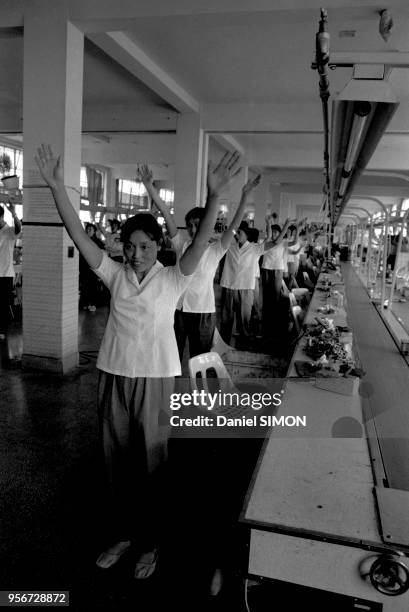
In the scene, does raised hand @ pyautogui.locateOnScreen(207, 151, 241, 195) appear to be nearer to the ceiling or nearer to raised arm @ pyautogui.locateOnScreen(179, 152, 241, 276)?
raised arm @ pyautogui.locateOnScreen(179, 152, 241, 276)

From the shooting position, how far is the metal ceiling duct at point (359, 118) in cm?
230

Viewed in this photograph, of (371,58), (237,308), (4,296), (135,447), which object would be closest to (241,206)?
(371,58)

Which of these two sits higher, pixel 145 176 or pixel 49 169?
pixel 145 176

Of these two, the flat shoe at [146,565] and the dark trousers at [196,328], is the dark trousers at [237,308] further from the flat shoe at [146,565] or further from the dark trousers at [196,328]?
the flat shoe at [146,565]

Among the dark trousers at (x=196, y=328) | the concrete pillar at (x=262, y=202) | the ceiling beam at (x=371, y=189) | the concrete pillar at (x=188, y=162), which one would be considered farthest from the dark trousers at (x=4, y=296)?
the ceiling beam at (x=371, y=189)

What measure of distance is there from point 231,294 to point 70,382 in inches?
99.6

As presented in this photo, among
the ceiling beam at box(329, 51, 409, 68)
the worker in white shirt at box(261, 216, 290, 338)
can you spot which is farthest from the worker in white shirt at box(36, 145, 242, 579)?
the worker in white shirt at box(261, 216, 290, 338)

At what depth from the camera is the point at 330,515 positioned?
1471 millimetres

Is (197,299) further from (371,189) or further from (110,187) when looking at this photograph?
(110,187)

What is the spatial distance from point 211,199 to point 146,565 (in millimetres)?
1656

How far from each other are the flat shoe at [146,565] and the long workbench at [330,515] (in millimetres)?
862

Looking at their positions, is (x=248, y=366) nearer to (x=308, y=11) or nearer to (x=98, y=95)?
(x=308, y=11)

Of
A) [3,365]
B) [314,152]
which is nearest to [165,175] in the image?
[314,152]

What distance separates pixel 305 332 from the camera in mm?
4117
